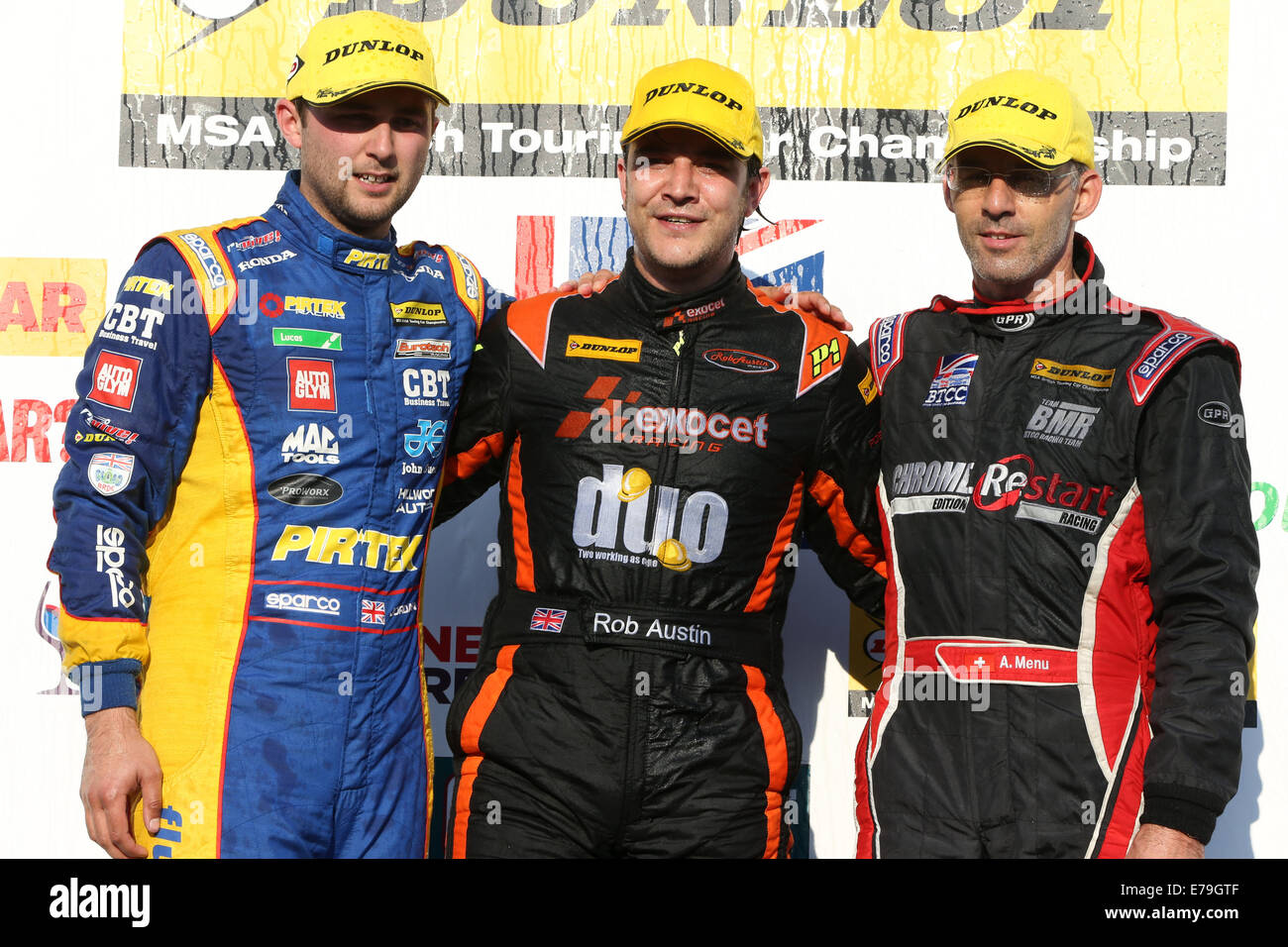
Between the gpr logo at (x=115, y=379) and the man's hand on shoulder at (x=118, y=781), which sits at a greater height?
the gpr logo at (x=115, y=379)

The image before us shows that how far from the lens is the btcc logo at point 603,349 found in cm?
282

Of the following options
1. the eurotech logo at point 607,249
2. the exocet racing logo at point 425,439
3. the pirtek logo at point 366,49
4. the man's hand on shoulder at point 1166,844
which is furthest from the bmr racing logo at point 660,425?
the man's hand on shoulder at point 1166,844

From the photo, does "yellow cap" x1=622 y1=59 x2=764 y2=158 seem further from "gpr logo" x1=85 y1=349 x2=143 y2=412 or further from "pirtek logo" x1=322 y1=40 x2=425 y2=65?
"gpr logo" x1=85 y1=349 x2=143 y2=412

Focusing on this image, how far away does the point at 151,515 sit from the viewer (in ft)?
8.61

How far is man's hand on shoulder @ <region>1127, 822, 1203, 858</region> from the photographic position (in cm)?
232

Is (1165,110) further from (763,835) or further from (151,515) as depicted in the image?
(151,515)

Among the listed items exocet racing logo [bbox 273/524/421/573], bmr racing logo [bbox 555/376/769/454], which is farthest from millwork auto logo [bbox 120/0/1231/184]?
exocet racing logo [bbox 273/524/421/573]

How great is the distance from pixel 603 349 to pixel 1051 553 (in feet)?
3.36

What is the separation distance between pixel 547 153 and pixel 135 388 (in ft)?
4.80

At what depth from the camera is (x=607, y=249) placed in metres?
3.63

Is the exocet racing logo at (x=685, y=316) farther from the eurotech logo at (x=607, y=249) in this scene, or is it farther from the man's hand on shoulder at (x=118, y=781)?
the man's hand on shoulder at (x=118, y=781)

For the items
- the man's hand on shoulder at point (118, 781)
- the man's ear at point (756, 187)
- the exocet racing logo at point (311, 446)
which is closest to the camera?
the man's hand on shoulder at point (118, 781)

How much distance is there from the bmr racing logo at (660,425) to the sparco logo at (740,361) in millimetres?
111
